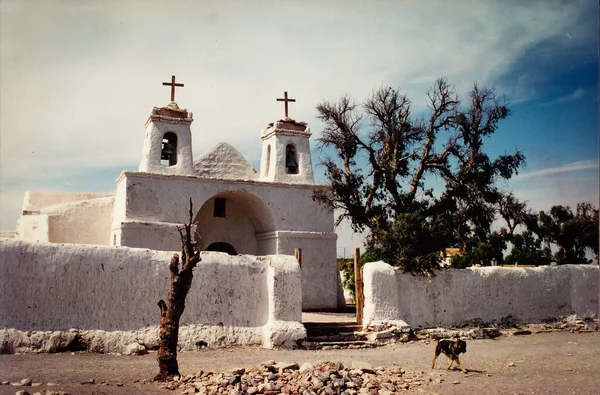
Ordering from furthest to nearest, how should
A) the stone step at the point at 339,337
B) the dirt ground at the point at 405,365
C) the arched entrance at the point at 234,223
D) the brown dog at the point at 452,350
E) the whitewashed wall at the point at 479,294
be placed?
the arched entrance at the point at 234,223
the whitewashed wall at the point at 479,294
the stone step at the point at 339,337
the brown dog at the point at 452,350
the dirt ground at the point at 405,365

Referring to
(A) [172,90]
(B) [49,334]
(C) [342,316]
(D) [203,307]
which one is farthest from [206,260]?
(A) [172,90]

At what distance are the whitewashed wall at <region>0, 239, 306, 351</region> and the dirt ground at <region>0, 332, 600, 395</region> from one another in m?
0.53

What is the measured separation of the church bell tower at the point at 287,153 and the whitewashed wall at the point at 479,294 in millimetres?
5300

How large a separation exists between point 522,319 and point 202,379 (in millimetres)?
9093

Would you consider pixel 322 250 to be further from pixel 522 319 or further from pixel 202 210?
pixel 522 319

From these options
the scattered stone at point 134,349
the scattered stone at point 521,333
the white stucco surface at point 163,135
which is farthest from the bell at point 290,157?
the scattered stone at point 134,349

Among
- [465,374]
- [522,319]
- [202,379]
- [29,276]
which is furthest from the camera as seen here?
[522,319]

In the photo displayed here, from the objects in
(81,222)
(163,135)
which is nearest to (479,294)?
(163,135)

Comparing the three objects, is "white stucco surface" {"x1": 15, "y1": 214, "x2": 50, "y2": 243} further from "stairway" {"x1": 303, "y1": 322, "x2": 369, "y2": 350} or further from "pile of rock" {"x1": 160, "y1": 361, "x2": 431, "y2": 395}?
"pile of rock" {"x1": 160, "y1": 361, "x2": 431, "y2": 395}

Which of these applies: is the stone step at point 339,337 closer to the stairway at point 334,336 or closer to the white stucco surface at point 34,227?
the stairway at point 334,336

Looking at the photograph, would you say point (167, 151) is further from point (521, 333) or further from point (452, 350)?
point (521, 333)

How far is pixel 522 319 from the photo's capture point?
1307 cm

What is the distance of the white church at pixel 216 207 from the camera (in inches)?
555

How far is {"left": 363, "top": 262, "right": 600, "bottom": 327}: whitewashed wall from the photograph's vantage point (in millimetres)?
11469
